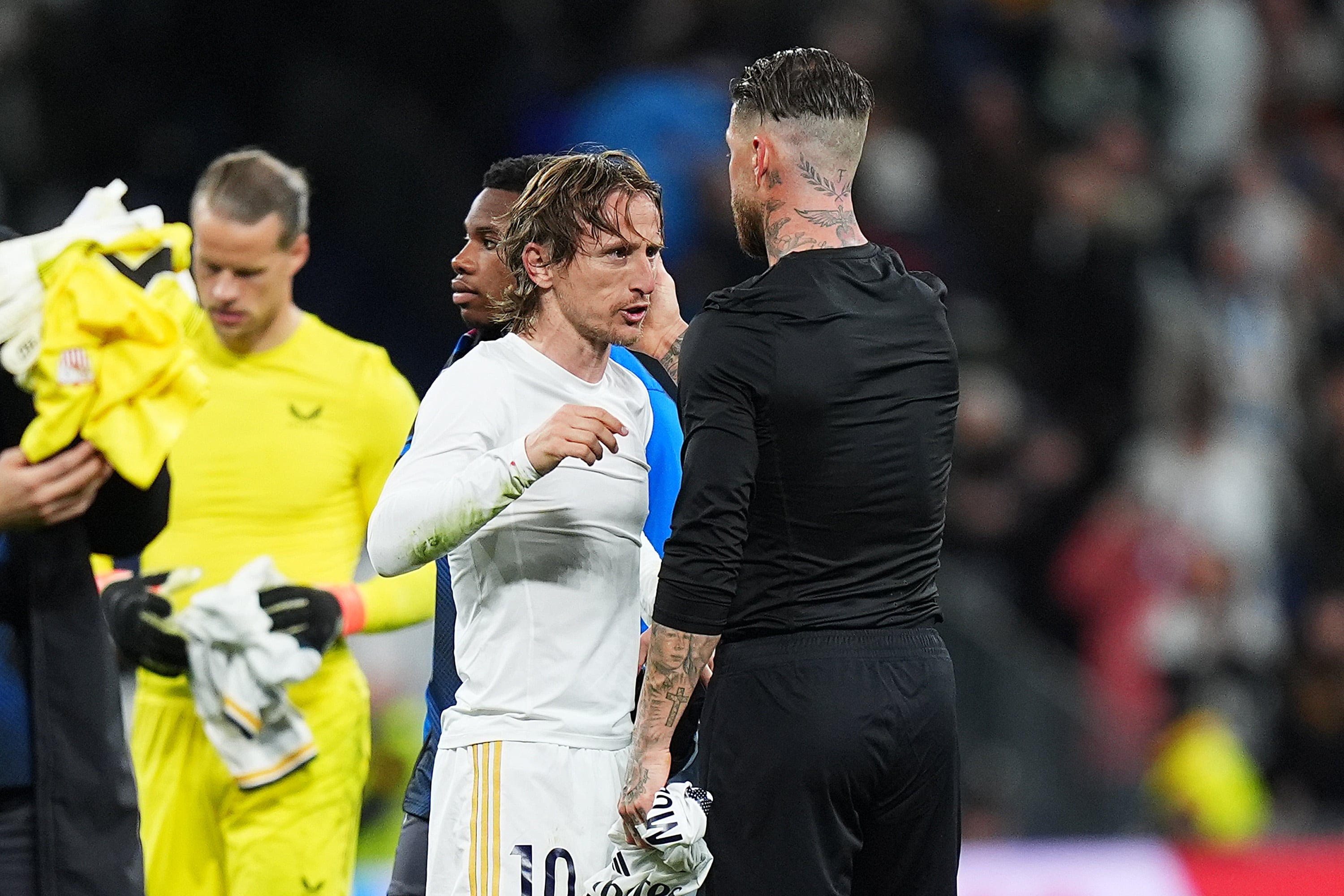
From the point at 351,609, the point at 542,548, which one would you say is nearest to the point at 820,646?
the point at 542,548

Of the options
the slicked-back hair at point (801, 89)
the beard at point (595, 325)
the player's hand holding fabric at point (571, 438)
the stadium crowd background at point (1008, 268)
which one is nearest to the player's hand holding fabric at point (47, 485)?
the player's hand holding fabric at point (571, 438)

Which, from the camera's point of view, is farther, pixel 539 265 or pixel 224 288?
pixel 224 288

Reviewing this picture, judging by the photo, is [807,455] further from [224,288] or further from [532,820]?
[224,288]

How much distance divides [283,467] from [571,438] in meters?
2.06

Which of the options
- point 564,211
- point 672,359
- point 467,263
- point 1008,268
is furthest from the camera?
point 1008,268

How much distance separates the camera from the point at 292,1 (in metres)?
9.58

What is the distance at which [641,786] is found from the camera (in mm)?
3143

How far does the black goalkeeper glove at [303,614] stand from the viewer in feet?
15.0

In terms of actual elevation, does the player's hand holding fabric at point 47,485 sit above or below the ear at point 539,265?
below

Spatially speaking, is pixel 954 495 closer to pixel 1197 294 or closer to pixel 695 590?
pixel 1197 294

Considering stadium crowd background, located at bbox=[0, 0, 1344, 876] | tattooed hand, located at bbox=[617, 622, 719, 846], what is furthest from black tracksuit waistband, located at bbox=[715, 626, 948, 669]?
stadium crowd background, located at bbox=[0, 0, 1344, 876]

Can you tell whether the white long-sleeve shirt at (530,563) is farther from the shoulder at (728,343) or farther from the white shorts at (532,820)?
the shoulder at (728,343)

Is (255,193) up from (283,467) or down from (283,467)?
up

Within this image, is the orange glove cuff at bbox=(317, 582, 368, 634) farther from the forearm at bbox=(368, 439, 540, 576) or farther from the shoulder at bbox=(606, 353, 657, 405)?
the forearm at bbox=(368, 439, 540, 576)
